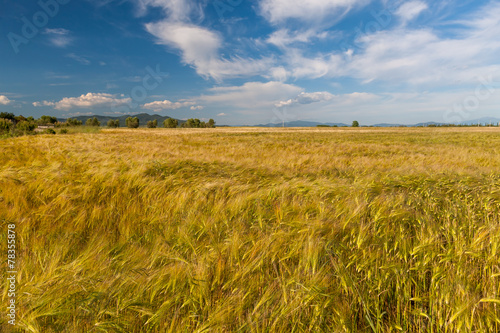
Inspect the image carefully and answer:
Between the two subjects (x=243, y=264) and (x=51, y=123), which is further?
(x=51, y=123)

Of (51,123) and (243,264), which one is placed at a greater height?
(51,123)

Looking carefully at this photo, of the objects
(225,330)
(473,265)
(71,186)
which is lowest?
(225,330)

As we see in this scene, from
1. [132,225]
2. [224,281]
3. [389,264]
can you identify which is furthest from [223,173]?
[389,264]

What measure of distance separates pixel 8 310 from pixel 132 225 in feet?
3.64

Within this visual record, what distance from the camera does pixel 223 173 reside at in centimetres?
434

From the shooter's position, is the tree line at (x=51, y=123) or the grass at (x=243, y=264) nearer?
the grass at (x=243, y=264)

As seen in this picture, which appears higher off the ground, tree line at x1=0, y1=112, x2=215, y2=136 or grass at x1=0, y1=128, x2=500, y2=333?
tree line at x1=0, y1=112, x2=215, y2=136

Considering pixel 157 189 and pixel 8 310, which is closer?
pixel 8 310

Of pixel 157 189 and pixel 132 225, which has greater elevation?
pixel 157 189

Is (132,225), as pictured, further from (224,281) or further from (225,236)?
(224,281)

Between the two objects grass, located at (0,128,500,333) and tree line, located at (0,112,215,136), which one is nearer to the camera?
grass, located at (0,128,500,333)

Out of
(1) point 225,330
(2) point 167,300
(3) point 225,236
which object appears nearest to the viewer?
(1) point 225,330

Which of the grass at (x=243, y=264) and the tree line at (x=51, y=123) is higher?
the tree line at (x=51, y=123)

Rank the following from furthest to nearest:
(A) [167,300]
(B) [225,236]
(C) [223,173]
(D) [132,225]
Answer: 1. (C) [223,173]
2. (D) [132,225]
3. (B) [225,236]
4. (A) [167,300]
